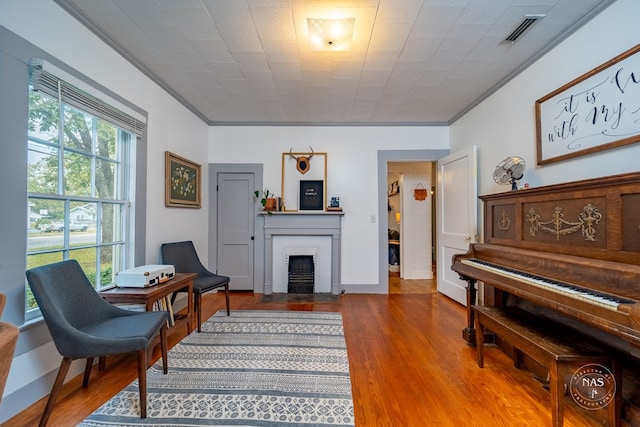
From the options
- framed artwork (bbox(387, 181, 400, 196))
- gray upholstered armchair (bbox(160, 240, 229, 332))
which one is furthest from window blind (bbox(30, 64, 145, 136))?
framed artwork (bbox(387, 181, 400, 196))

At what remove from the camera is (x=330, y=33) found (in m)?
1.98

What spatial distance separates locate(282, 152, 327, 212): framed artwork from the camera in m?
3.97

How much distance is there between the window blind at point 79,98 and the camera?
1.57 m

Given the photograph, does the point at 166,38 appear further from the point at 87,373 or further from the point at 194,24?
the point at 87,373

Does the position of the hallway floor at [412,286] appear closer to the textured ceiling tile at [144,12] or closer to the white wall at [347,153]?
the white wall at [347,153]

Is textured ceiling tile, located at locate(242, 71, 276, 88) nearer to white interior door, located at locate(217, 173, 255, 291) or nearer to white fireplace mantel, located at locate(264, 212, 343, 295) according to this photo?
white interior door, located at locate(217, 173, 255, 291)

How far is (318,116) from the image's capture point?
147 inches

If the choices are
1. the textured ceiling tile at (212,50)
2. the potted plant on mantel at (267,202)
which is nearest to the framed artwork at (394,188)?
the potted plant on mantel at (267,202)

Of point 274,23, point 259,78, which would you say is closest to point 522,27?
point 274,23

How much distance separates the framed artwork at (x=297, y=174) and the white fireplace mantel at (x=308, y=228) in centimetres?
18

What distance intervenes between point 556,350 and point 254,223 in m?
3.50

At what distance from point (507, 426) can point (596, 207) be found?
132 centimetres

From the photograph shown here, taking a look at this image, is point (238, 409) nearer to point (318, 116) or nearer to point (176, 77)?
point (176, 77)

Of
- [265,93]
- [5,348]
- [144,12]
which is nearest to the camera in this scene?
[5,348]
